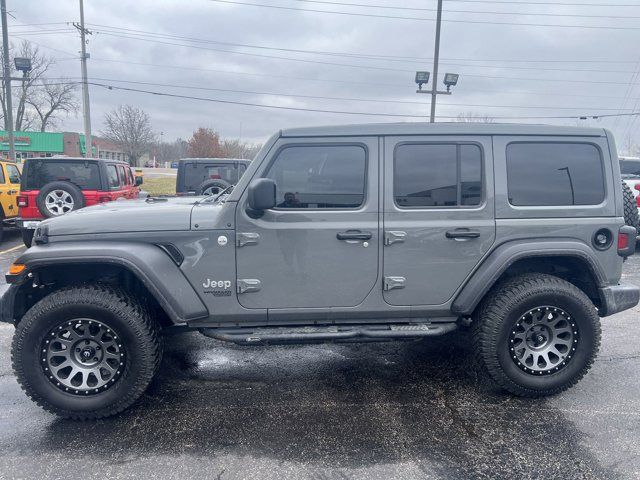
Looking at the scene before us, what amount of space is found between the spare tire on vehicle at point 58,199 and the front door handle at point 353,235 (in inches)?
251

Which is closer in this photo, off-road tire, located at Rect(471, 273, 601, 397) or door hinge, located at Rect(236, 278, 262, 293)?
door hinge, located at Rect(236, 278, 262, 293)

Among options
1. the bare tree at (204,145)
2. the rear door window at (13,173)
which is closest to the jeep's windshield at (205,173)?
the rear door window at (13,173)

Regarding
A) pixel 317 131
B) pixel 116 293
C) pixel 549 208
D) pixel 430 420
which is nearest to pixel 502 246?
pixel 549 208

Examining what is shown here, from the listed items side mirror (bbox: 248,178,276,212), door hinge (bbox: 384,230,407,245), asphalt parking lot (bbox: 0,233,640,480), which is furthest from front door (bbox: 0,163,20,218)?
door hinge (bbox: 384,230,407,245)

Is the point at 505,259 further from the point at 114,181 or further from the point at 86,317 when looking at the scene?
the point at 114,181

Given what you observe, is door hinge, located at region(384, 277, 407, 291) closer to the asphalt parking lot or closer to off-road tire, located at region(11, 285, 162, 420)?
the asphalt parking lot

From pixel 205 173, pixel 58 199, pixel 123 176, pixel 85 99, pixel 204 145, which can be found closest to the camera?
pixel 58 199

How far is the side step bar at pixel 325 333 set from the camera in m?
3.47

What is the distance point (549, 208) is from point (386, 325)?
5.19 ft

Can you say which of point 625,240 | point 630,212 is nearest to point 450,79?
point 630,212

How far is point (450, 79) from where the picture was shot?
1917cm

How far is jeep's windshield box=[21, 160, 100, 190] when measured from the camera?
Result: 879 cm

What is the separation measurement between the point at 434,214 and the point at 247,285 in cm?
153

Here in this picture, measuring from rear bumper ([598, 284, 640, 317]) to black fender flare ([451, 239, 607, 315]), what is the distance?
21 cm
